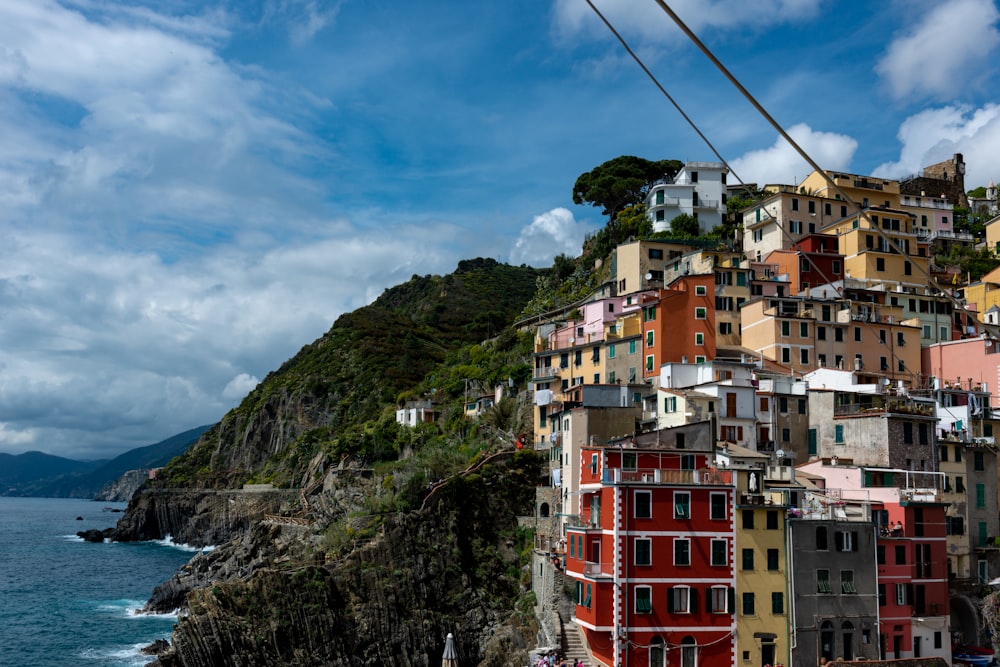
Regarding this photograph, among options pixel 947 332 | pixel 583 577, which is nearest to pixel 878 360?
pixel 947 332

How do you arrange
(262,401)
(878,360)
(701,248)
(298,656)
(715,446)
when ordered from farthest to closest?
(262,401) < (701,248) < (878,360) < (298,656) < (715,446)

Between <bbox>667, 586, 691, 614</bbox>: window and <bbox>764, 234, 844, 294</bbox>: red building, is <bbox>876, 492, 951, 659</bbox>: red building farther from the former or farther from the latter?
<bbox>764, 234, 844, 294</bbox>: red building

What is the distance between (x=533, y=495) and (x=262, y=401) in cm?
10333

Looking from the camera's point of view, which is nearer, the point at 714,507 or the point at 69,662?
the point at 714,507

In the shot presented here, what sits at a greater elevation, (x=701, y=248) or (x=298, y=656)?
(x=701, y=248)

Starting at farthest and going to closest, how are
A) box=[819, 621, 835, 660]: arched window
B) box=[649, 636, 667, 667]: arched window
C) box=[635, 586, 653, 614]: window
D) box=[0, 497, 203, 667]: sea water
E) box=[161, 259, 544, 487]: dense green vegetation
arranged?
box=[161, 259, 544, 487]: dense green vegetation < box=[0, 497, 203, 667]: sea water < box=[819, 621, 835, 660]: arched window < box=[635, 586, 653, 614]: window < box=[649, 636, 667, 667]: arched window

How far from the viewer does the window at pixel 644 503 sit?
3900 cm

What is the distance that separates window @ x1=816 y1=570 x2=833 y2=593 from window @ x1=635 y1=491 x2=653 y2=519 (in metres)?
8.02

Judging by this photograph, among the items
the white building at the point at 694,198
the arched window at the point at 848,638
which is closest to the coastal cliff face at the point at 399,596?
the arched window at the point at 848,638

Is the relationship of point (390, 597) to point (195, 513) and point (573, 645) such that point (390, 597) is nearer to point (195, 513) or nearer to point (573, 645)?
point (573, 645)

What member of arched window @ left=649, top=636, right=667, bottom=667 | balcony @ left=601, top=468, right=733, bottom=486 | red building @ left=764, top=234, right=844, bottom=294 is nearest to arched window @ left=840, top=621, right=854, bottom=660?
balcony @ left=601, top=468, right=733, bottom=486

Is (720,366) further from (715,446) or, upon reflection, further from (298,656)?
(298,656)

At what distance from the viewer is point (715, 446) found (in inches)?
1702

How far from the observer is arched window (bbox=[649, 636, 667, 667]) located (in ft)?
125
